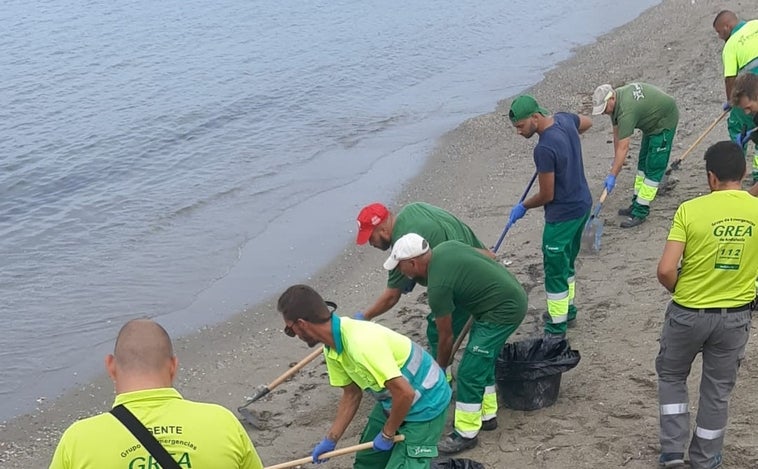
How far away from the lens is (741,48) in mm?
8305

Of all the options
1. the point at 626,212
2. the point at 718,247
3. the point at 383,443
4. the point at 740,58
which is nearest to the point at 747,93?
the point at 718,247

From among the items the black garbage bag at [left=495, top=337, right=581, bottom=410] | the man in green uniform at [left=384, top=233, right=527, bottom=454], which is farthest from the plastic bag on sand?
the man in green uniform at [left=384, top=233, right=527, bottom=454]

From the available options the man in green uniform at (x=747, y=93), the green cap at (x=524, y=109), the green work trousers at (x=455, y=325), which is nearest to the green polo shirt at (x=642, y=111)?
the man in green uniform at (x=747, y=93)

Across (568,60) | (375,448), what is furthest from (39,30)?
(375,448)

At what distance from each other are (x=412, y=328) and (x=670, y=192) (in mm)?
3939

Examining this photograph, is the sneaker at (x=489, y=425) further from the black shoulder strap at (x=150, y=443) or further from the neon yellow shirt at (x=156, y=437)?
the black shoulder strap at (x=150, y=443)

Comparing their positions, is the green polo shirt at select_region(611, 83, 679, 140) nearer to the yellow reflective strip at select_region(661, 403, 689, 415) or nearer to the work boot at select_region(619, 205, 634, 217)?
the work boot at select_region(619, 205, 634, 217)

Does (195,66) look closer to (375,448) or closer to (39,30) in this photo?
(39,30)

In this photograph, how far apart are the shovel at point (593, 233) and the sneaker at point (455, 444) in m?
3.41

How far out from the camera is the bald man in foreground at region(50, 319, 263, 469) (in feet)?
9.07

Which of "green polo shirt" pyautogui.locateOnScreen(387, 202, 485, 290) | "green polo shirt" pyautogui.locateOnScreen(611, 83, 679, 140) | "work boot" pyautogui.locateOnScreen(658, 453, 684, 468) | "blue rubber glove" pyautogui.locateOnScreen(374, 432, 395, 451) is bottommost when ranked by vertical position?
"work boot" pyautogui.locateOnScreen(658, 453, 684, 468)

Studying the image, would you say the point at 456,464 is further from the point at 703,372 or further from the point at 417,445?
the point at 703,372

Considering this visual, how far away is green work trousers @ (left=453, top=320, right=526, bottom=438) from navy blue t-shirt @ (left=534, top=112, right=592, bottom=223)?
1469mm

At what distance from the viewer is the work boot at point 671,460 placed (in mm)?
4852
